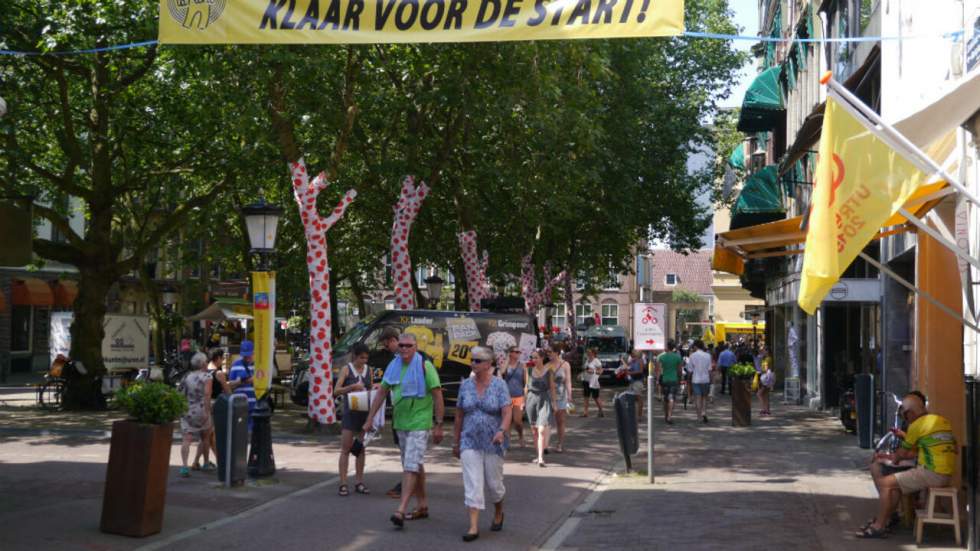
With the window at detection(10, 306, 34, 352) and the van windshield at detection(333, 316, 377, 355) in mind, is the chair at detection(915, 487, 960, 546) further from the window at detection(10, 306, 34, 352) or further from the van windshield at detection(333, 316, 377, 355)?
the window at detection(10, 306, 34, 352)

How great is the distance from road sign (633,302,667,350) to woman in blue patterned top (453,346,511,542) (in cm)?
499

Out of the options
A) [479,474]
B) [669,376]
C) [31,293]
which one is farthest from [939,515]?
[31,293]

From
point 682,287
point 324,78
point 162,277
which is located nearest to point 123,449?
point 324,78

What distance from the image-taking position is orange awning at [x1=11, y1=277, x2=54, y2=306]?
140 ft

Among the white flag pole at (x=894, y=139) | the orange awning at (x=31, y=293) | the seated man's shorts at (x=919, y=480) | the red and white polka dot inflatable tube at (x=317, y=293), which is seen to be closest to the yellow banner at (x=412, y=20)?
the white flag pole at (x=894, y=139)

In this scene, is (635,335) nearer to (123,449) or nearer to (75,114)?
(123,449)

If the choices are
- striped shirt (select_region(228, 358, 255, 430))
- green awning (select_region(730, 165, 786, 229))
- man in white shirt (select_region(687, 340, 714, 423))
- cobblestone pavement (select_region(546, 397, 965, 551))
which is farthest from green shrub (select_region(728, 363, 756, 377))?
green awning (select_region(730, 165, 786, 229))

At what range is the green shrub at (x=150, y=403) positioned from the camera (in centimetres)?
968

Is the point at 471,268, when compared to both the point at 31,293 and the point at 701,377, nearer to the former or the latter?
the point at 701,377

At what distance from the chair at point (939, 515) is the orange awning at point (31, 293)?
128 feet

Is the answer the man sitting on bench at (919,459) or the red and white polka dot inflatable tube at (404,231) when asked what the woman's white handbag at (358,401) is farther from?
the red and white polka dot inflatable tube at (404,231)

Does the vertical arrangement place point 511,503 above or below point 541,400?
below

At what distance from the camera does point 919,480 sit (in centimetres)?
991

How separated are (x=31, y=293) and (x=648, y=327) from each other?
3400cm
